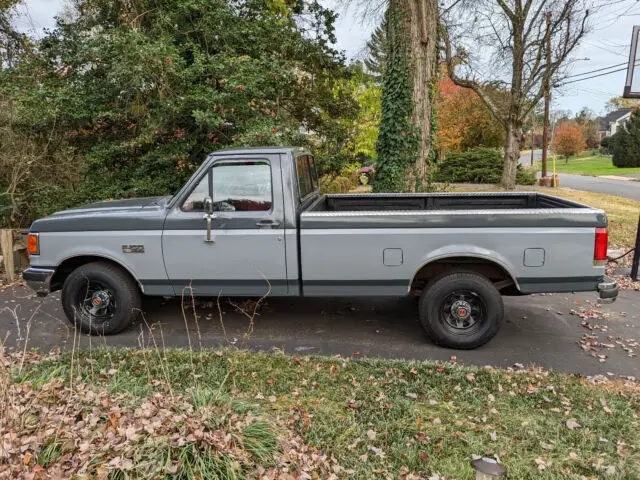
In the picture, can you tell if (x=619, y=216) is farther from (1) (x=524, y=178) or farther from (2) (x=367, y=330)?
(1) (x=524, y=178)

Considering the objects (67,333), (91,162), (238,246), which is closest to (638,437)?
(238,246)

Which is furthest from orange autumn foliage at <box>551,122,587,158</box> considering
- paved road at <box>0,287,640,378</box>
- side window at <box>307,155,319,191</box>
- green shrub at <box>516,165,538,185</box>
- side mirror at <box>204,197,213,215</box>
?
side mirror at <box>204,197,213,215</box>

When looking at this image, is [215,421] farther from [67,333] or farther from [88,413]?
[67,333]

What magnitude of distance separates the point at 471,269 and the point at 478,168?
21.8m

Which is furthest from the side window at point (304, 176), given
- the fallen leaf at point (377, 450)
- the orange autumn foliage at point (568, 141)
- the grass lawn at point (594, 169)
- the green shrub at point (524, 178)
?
the orange autumn foliage at point (568, 141)

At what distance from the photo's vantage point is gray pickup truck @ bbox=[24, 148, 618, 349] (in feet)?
14.9

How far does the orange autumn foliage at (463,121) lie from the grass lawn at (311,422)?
2397cm

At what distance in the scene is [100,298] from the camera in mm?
5184

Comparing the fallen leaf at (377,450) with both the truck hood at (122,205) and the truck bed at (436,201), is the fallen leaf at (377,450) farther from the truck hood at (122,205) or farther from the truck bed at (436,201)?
the truck hood at (122,205)

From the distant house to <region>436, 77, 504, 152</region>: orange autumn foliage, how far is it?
60809mm

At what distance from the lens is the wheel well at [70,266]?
523 centimetres

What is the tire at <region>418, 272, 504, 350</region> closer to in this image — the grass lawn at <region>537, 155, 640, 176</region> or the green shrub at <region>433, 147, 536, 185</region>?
the green shrub at <region>433, 147, 536, 185</region>

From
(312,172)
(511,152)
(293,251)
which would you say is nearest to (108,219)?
(293,251)

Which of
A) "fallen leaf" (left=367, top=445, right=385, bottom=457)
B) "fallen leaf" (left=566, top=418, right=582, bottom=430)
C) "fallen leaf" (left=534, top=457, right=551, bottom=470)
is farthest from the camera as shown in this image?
"fallen leaf" (left=566, top=418, right=582, bottom=430)
